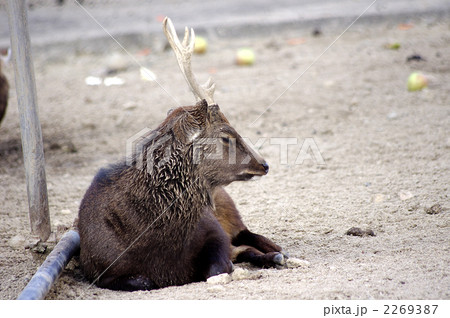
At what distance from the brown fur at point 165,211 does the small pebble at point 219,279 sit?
116 mm

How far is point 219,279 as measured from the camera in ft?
13.4

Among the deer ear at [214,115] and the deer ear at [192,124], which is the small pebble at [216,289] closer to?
the deer ear at [192,124]

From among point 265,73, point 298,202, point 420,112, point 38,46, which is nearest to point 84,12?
point 38,46

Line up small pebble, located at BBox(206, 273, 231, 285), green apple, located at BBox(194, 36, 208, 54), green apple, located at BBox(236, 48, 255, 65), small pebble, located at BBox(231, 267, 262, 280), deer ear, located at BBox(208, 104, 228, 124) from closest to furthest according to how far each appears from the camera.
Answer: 1. small pebble, located at BBox(206, 273, 231, 285)
2. small pebble, located at BBox(231, 267, 262, 280)
3. deer ear, located at BBox(208, 104, 228, 124)
4. green apple, located at BBox(236, 48, 255, 65)
5. green apple, located at BBox(194, 36, 208, 54)

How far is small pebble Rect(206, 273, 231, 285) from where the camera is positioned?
4078mm

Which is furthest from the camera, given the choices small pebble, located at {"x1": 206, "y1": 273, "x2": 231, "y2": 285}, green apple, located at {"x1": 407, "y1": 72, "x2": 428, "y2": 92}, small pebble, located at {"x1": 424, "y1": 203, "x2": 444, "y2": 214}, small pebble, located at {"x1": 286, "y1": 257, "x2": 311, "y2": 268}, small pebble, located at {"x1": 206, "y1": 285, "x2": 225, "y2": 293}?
green apple, located at {"x1": 407, "y1": 72, "x2": 428, "y2": 92}

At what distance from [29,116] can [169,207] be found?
1360 mm

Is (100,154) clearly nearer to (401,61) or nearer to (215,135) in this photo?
(215,135)

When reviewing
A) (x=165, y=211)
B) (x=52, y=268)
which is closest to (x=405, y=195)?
(x=165, y=211)

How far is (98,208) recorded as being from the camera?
437 cm

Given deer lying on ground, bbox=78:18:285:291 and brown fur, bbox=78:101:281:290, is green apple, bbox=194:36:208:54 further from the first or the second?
brown fur, bbox=78:101:281:290

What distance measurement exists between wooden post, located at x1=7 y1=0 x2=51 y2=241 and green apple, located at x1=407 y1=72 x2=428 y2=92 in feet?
19.1

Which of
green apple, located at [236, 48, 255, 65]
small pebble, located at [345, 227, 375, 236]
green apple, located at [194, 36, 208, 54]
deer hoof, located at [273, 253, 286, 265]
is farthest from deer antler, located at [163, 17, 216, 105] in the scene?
green apple, located at [194, 36, 208, 54]

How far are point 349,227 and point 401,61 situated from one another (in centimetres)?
554
